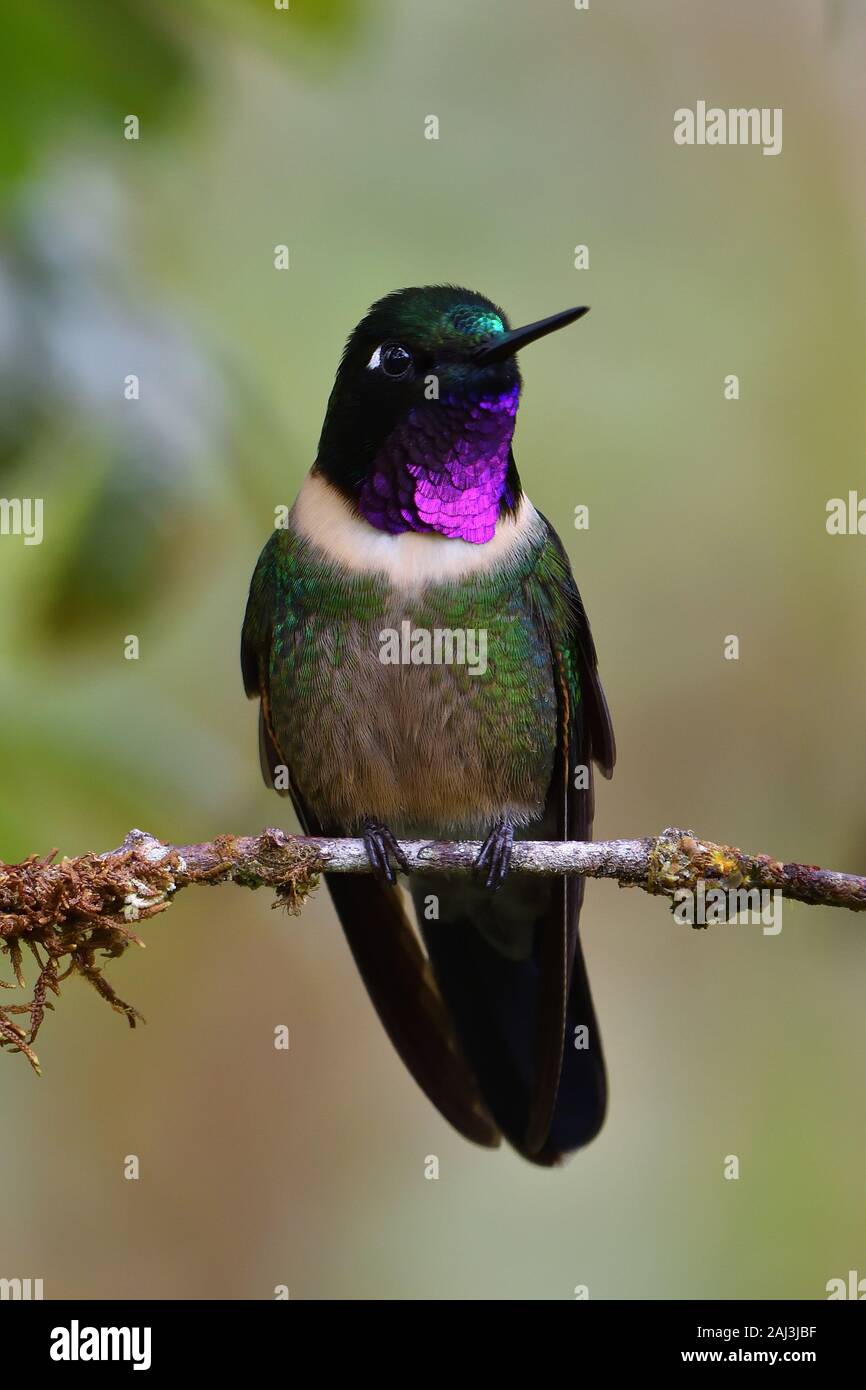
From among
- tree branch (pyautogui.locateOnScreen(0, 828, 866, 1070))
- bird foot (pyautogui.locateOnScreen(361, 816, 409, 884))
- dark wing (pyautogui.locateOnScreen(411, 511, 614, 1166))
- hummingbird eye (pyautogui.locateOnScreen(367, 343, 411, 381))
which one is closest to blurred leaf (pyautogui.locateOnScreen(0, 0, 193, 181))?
tree branch (pyautogui.locateOnScreen(0, 828, 866, 1070))

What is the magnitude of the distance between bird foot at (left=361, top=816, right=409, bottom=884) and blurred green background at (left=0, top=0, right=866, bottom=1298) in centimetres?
147

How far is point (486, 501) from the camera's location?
181 inches

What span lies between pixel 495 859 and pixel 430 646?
676 millimetres

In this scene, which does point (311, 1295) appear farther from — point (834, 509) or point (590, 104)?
point (590, 104)

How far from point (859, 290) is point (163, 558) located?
5.49 m

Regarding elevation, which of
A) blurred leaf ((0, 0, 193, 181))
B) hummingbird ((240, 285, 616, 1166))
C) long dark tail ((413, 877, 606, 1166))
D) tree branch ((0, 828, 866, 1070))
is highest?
blurred leaf ((0, 0, 193, 181))

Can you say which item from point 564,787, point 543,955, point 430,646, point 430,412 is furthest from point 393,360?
point 543,955

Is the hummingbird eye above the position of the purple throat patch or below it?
above

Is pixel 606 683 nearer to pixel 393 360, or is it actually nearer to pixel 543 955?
pixel 543 955

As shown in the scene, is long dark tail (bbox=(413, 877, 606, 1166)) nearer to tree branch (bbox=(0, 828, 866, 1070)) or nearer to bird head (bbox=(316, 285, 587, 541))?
bird head (bbox=(316, 285, 587, 541))

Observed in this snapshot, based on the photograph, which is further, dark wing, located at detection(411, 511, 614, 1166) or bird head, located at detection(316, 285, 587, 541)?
dark wing, located at detection(411, 511, 614, 1166)

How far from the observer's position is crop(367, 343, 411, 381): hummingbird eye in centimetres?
448

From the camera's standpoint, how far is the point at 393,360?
4496 mm

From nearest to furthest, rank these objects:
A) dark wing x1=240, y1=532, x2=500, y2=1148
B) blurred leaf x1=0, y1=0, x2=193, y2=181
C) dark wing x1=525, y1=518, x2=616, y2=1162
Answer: blurred leaf x1=0, y1=0, x2=193, y2=181, dark wing x1=525, y1=518, x2=616, y2=1162, dark wing x1=240, y1=532, x2=500, y2=1148
